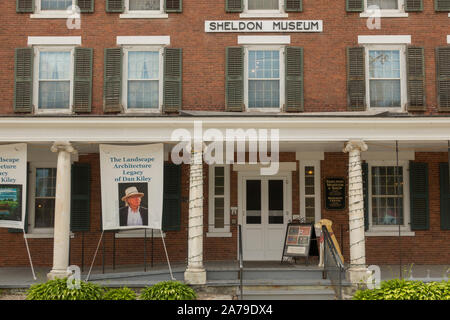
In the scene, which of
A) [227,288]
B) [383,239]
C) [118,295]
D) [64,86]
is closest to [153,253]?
[227,288]

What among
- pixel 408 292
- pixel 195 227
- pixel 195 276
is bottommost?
pixel 195 276

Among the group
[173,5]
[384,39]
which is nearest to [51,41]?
[173,5]

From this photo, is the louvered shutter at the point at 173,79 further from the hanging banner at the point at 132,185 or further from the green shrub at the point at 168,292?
the green shrub at the point at 168,292

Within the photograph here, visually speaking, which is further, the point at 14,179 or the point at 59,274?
the point at 14,179

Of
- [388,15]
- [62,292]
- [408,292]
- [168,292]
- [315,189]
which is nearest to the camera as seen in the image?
[408,292]

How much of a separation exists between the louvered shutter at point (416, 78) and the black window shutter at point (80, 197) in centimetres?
902

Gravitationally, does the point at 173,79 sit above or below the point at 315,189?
above

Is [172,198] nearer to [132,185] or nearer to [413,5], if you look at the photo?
[132,185]

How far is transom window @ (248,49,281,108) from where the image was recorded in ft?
45.8

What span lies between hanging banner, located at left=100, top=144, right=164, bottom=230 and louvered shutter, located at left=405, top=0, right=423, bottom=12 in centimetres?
785

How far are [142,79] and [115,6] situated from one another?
216 cm

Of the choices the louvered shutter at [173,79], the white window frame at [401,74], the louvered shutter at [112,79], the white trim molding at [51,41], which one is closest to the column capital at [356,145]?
the white window frame at [401,74]

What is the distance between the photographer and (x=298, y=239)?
42.5ft

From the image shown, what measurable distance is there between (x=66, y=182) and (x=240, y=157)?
4.84 m
